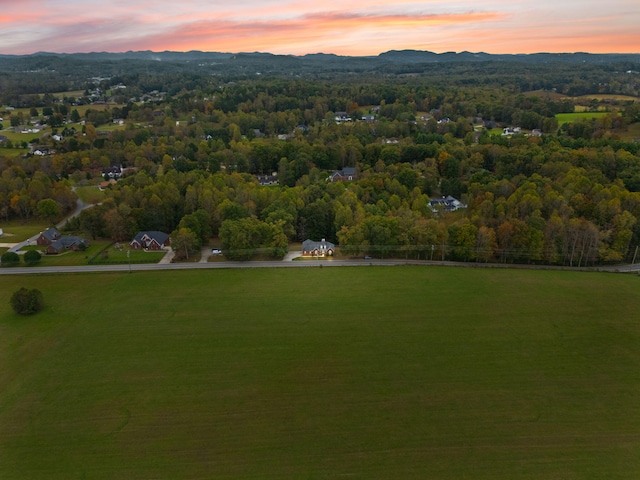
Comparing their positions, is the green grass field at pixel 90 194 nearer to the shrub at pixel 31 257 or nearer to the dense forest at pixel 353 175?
the dense forest at pixel 353 175

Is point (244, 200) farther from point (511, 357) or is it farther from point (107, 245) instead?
point (511, 357)

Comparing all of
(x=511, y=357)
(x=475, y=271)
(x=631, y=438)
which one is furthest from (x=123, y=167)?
(x=631, y=438)

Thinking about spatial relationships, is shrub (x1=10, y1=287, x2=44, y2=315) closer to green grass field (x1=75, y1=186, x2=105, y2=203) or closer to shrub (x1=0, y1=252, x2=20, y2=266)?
shrub (x1=0, y1=252, x2=20, y2=266)

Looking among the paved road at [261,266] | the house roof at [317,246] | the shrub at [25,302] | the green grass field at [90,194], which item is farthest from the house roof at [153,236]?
the green grass field at [90,194]

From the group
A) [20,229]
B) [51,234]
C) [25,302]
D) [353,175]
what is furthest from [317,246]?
[20,229]

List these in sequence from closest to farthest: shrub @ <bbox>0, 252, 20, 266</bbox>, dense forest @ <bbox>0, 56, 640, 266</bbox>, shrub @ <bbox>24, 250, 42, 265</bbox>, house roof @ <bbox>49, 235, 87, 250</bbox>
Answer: shrub @ <bbox>0, 252, 20, 266</bbox>, shrub @ <bbox>24, 250, 42, 265</bbox>, dense forest @ <bbox>0, 56, 640, 266</bbox>, house roof @ <bbox>49, 235, 87, 250</bbox>

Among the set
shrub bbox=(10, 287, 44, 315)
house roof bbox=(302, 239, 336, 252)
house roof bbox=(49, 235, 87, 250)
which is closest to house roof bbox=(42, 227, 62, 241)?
house roof bbox=(49, 235, 87, 250)
